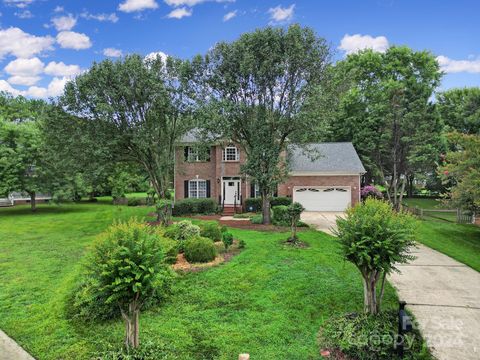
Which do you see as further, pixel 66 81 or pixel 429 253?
pixel 66 81

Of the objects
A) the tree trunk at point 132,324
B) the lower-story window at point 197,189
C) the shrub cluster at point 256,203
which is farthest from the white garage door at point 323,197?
the tree trunk at point 132,324

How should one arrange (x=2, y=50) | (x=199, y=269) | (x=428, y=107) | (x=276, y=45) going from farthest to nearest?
1. (x=428, y=107)
2. (x=2, y=50)
3. (x=276, y=45)
4. (x=199, y=269)

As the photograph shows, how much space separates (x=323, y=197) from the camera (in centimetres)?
2438

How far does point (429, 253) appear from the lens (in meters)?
11.3

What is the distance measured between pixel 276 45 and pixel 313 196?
492 inches

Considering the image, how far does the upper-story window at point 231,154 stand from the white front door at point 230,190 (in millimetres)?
1719

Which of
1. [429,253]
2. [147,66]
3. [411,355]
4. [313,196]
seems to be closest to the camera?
[411,355]

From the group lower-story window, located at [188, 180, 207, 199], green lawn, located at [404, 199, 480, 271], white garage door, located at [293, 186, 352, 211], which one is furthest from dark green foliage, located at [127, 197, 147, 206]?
green lawn, located at [404, 199, 480, 271]

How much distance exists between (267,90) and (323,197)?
10936mm

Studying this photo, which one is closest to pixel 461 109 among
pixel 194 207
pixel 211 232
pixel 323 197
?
pixel 323 197

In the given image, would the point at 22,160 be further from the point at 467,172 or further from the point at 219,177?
the point at 467,172

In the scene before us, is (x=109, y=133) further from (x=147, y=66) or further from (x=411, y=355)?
(x=411, y=355)

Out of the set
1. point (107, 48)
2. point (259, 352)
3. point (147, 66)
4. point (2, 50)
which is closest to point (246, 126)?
point (147, 66)

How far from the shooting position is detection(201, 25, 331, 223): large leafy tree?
15508 millimetres
